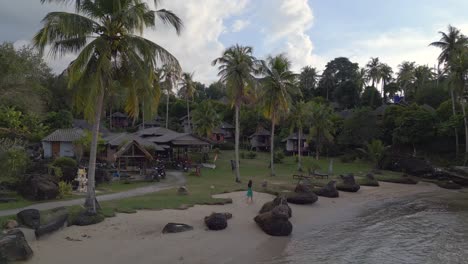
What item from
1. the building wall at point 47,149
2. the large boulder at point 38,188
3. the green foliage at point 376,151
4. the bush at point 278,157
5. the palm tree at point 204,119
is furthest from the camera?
the palm tree at point 204,119

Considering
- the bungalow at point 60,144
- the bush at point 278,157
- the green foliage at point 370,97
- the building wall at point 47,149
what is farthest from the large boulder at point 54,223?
the green foliage at point 370,97

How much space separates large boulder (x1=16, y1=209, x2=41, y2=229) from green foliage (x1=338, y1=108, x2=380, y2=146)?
43554mm

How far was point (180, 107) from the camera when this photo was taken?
8044 cm

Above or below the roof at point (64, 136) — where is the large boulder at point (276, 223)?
below

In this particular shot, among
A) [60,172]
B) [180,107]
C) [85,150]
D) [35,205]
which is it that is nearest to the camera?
[35,205]

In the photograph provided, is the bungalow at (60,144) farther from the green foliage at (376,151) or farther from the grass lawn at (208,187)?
the green foliage at (376,151)

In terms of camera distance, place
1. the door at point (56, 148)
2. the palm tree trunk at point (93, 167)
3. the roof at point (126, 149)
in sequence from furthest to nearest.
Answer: the door at point (56, 148) → the roof at point (126, 149) → the palm tree trunk at point (93, 167)

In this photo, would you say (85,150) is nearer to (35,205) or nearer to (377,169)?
(35,205)

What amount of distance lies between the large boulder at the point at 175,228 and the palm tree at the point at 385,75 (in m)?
67.1

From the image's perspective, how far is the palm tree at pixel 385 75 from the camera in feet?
241

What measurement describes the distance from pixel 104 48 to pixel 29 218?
681 cm

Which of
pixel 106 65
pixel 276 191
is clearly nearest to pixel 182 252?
pixel 106 65

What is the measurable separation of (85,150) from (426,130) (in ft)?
129

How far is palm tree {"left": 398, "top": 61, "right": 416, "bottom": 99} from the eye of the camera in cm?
7334
